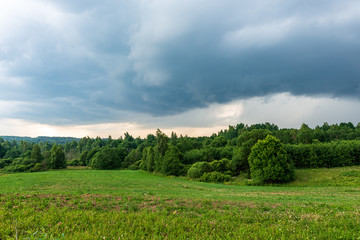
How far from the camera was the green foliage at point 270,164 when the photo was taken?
44.8 m

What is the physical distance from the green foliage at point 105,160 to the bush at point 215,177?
216ft

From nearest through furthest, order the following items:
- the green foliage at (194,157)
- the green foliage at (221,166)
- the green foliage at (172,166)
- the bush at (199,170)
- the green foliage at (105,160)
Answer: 1. the bush at (199,170)
2. the green foliage at (221,166)
3. the green foliage at (172,166)
4. the green foliage at (194,157)
5. the green foliage at (105,160)

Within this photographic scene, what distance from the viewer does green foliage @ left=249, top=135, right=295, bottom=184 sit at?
4484 centimetres

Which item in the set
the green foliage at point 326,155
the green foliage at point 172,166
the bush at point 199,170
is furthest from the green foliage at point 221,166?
the green foliage at point 326,155

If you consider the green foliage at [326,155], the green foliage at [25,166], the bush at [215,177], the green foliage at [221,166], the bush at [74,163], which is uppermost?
the green foliage at [326,155]

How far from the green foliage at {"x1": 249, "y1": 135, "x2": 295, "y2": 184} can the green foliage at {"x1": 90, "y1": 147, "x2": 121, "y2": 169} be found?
79.6 meters

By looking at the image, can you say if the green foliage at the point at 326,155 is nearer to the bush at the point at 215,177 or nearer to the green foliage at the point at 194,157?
the bush at the point at 215,177

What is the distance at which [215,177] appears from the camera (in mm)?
52531

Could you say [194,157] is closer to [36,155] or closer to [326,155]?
[326,155]

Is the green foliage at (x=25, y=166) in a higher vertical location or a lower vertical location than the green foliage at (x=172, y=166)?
lower

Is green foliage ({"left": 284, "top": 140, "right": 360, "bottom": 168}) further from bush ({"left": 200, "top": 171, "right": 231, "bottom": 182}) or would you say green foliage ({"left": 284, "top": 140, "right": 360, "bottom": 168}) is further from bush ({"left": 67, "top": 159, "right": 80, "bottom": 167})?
bush ({"left": 67, "top": 159, "right": 80, "bottom": 167})

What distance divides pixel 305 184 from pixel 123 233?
158ft

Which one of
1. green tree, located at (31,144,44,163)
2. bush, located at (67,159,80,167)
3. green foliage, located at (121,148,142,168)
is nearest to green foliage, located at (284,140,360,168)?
green foliage, located at (121,148,142,168)

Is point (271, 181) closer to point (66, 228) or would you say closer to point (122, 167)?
point (66, 228)
